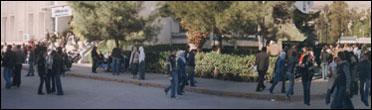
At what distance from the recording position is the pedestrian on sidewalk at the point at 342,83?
28.9ft

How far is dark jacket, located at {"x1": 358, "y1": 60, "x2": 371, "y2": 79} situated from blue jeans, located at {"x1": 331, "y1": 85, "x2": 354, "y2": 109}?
2.15 meters

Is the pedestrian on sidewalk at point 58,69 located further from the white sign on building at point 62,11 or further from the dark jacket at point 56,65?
the white sign on building at point 62,11

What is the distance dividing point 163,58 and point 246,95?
799 cm

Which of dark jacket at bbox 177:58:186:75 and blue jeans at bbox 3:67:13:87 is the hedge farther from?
blue jeans at bbox 3:67:13:87

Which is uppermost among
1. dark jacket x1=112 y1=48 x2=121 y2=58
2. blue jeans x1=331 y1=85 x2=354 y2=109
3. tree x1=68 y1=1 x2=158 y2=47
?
tree x1=68 y1=1 x2=158 y2=47

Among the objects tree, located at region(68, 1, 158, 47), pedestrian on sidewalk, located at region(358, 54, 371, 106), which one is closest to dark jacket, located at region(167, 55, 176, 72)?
pedestrian on sidewalk, located at region(358, 54, 371, 106)

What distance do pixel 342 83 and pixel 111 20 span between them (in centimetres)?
1486

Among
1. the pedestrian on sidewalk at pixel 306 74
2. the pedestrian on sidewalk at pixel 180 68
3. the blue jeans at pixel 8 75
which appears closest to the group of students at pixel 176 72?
the pedestrian on sidewalk at pixel 180 68

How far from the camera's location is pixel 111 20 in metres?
21.9

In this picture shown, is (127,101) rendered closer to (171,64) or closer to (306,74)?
(171,64)

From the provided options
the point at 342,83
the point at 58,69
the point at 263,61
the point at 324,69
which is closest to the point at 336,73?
the point at 342,83

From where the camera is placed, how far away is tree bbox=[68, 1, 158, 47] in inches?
858

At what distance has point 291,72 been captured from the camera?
1199 cm

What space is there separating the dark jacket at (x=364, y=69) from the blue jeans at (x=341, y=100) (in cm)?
215
